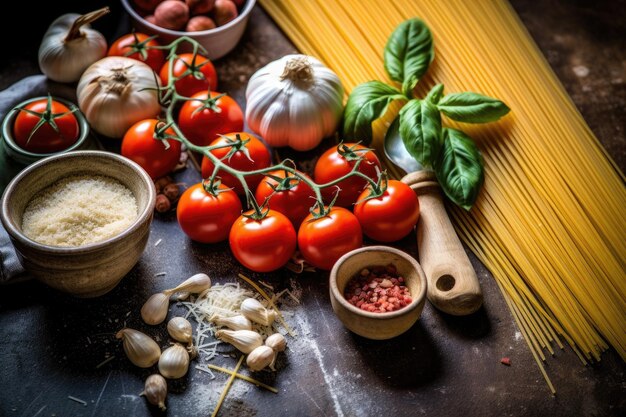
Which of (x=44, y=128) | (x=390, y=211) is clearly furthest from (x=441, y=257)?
(x=44, y=128)

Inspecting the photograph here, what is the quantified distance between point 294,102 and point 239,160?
26cm

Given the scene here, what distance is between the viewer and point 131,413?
1.48 meters

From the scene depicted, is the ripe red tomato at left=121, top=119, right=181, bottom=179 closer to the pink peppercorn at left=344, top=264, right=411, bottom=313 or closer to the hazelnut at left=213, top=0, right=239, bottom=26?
the hazelnut at left=213, top=0, right=239, bottom=26

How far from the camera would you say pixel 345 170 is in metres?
1.80

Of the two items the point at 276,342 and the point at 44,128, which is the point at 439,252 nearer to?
the point at 276,342

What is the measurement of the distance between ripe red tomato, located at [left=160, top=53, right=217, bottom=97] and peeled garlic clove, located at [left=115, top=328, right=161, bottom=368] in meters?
0.85

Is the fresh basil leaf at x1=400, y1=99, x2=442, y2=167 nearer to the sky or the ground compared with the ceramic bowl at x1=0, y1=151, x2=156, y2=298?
nearer to the ground

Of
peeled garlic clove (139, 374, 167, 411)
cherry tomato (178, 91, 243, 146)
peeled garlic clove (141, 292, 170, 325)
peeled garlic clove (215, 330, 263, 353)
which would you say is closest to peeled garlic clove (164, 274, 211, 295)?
peeled garlic clove (141, 292, 170, 325)

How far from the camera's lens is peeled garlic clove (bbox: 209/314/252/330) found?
1.61 metres

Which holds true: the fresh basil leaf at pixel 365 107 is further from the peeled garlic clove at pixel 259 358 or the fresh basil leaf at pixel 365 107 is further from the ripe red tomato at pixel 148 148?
the peeled garlic clove at pixel 259 358

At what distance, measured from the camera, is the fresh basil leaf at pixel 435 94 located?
1909mm

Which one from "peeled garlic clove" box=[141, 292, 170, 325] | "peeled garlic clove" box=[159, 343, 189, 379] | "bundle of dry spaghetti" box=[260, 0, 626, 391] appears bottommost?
"bundle of dry spaghetti" box=[260, 0, 626, 391]

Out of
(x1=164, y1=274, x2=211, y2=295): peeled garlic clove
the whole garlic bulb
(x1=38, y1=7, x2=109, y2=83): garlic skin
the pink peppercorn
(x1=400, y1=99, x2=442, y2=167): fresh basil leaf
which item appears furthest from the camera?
(x1=38, y1=7, x2=109, y2=83): garlic skin

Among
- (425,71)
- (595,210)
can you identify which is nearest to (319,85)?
(425,71)
